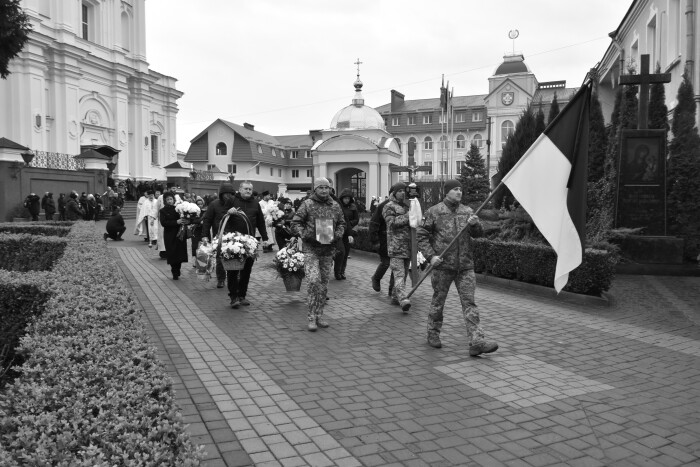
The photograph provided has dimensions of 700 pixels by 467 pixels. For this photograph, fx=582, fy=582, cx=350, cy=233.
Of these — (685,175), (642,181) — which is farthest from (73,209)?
(685,175)

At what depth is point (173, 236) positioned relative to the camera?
42.4 ft

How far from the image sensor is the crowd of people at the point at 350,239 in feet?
23.2

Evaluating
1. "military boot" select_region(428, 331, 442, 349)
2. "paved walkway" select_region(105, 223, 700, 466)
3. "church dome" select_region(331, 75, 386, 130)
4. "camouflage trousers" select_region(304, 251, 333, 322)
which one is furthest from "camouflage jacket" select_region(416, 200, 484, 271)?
"church dome" select_region(331, 75, 386, 130)

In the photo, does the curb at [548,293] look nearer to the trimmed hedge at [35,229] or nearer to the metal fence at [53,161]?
the trimmed hedge at [35,229]

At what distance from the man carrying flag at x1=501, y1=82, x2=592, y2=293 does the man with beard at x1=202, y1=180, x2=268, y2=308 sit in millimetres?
4849

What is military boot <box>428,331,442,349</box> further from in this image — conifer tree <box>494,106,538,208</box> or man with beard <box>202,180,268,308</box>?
conifer tree <box>494,106,538,208</box>

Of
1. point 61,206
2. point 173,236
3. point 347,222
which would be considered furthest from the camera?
point 61,206

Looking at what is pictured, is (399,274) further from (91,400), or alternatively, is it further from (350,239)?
(91,400)

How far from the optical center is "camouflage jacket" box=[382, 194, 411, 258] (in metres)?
9.71

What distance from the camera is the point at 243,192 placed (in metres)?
10.4

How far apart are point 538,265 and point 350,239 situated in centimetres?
370

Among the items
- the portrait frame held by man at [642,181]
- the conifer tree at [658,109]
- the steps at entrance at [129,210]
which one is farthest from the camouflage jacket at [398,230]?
the steps at entrance at [129,210]

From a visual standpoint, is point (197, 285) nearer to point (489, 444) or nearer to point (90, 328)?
point (90, 328)

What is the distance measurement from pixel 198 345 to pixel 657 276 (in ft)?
34.3
